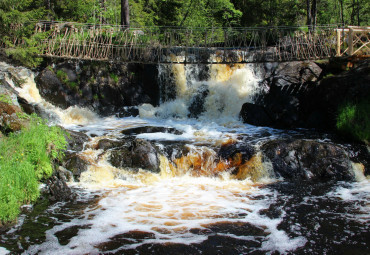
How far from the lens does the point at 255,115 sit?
608 inches

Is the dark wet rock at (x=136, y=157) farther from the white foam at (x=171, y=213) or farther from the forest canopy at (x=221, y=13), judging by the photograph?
the forest canopy at (x=221, y=13)

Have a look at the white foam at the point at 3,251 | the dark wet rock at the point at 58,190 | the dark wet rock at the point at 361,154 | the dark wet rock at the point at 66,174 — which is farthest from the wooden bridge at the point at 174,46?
the white foam at the point at 3,251

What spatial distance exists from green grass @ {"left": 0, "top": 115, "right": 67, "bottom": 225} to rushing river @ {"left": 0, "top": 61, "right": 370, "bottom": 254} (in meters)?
0.38

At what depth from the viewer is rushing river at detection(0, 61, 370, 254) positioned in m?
6.11

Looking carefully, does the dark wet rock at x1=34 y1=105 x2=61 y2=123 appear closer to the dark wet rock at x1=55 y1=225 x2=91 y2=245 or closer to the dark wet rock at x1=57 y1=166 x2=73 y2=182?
the dark wet rock at x1=57 y1=166 x2=73 y2=182

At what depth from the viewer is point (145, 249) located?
5945mm

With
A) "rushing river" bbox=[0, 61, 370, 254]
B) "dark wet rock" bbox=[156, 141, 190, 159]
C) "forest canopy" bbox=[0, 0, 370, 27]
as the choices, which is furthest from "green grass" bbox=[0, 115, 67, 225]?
"forest canopy" bbox=[0, 0, 370, 27]

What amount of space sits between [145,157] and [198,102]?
286 inches

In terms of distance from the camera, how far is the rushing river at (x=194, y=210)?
240 inches

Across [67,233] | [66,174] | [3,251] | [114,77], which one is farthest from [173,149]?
[114,77]

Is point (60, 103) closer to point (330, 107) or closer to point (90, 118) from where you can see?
point (90, 118)

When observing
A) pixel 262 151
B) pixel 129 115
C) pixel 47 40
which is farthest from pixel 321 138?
pixel 47 40

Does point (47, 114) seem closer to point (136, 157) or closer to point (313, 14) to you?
point (136, 157)

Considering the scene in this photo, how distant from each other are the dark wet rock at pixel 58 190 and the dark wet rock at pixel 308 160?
593 cm
